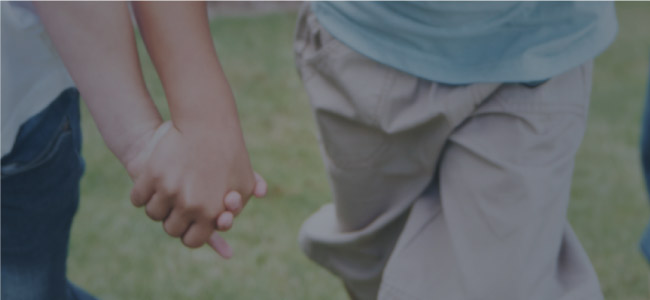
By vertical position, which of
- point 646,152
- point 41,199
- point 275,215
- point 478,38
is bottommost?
point 275,215

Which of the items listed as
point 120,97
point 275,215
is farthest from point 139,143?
point 275,215

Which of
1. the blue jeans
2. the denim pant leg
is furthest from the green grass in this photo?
the blue jeans

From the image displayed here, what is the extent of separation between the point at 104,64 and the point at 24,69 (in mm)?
196

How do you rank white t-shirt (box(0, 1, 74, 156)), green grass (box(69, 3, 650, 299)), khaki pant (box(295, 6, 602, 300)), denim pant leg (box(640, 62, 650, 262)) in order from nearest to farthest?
white t-shirt (box(0, 1, 74, 156)) → khaki pant (box(295, 6, 602, 300)) → denim pant leg (box(640, 62, 650, 262)) → green grass (box(69, 3, 650, 299))

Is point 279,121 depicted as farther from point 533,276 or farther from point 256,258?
point 533,276

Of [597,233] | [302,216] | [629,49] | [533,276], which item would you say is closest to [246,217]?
[302,216]

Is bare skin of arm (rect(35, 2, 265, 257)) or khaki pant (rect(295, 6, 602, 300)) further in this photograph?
khaki pant (rect(295, 6, 602, 300))

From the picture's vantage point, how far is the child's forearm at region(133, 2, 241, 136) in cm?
142

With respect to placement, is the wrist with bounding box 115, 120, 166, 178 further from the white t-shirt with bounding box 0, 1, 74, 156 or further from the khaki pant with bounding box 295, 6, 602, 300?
the khaki pant with bounding box 295, 6, 602, 300

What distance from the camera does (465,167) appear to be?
169cm

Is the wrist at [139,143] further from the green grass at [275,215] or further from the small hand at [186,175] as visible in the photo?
the green grass at [275,215]

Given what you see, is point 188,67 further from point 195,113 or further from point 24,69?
point 24,69

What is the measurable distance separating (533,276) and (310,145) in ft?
7.22

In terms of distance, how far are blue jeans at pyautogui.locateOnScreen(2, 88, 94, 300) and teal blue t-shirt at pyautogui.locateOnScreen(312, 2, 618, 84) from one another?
57 cm
